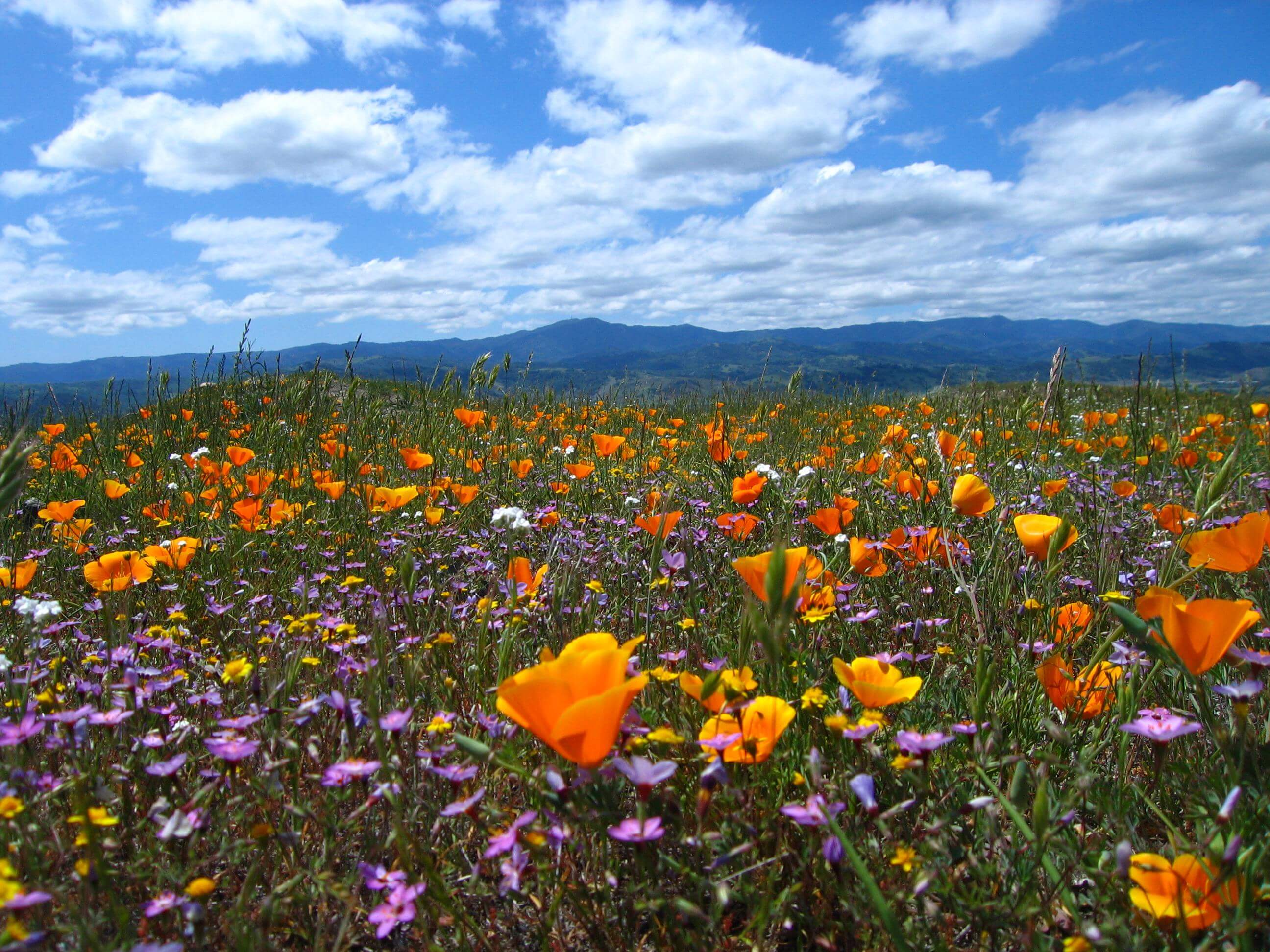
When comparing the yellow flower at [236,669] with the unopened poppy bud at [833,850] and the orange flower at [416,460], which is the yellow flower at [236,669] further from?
the orange flower at [416,460]

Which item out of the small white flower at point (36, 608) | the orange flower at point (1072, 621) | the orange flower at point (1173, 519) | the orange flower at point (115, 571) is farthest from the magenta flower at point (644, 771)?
the orange flower at point (1173, 519)

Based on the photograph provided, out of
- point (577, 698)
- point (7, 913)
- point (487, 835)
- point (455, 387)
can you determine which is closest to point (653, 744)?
point (487, 835)

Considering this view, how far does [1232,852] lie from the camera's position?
920 mm

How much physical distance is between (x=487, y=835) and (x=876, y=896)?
76 centimetres

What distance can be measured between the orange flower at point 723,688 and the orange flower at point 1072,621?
1037 mm

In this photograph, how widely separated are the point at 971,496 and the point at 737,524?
2.50 feet

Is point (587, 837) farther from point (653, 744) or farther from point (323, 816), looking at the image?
point (323, 816)

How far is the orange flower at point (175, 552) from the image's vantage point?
88.0 inches

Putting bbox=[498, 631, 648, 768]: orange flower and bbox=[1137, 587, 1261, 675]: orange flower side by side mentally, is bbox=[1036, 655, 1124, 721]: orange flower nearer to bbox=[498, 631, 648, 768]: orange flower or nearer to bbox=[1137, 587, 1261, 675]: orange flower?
bbox=[1137, 587, 1261, 675]: orange flower

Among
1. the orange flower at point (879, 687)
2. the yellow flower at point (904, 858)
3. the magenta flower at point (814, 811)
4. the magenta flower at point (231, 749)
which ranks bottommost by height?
the yellow flower at point (904, 858)

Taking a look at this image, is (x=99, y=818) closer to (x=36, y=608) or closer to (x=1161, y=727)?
(x=36, y=608)

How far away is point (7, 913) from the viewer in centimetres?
95

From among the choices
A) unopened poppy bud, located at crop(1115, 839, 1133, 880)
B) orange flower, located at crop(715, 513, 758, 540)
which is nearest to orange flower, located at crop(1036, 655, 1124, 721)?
unopened poppy bud, located at crop(1115, 839, 1133, 880)

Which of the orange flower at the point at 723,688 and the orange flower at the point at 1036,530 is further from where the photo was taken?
the orange flower at the point at 1036,530
